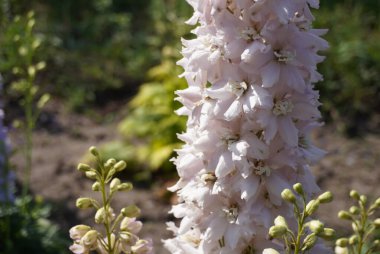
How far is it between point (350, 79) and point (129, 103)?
2.32m

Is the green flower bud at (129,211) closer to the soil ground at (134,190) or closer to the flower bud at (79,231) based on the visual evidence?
the flower bud at (79,231)

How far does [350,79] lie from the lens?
6.14m

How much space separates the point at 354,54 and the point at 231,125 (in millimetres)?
4829

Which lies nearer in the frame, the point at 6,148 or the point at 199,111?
the point at 199,111

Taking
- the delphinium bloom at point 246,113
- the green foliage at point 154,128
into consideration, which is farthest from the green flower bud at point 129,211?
the green foliage at point 154,128

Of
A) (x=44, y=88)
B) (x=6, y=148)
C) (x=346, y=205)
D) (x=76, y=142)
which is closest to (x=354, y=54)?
(x=346, y=205)

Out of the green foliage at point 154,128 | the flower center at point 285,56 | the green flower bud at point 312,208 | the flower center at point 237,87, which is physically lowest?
the green foliage at point 154,128

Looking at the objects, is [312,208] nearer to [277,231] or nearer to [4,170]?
[277,231]

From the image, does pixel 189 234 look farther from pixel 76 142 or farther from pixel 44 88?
pixel 44 88

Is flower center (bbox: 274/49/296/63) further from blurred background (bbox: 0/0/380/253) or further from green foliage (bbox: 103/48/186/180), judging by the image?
green foliage (bbox: 103/48/186/180)

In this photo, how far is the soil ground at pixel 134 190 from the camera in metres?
4.64

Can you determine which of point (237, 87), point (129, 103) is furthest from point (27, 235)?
point (129, 103)

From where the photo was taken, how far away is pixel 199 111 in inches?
63.6

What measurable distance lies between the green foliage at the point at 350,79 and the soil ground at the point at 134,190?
0.77ft
